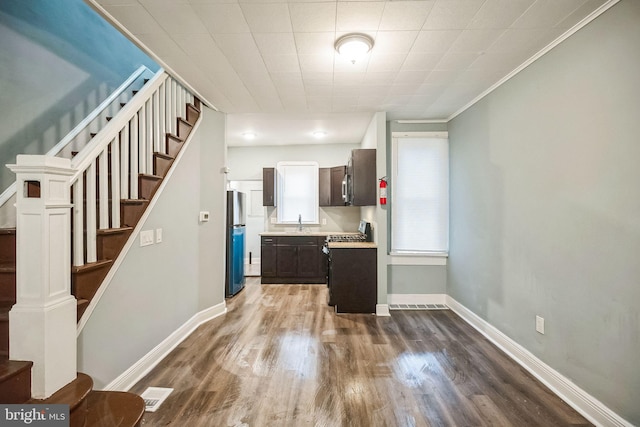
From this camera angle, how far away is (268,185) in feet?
17.6

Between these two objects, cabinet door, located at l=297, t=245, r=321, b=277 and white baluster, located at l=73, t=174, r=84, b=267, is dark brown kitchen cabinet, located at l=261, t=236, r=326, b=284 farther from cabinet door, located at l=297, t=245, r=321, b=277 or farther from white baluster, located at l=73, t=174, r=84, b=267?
white baluster, located at l=73, t=174, r=84, b=267

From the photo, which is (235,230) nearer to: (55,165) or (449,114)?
(55,165)

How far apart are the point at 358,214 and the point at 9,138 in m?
4.72

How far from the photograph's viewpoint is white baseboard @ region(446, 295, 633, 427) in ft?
5.49

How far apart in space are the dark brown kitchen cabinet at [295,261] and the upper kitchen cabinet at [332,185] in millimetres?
809

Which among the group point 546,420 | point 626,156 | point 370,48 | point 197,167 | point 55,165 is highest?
point 370,48

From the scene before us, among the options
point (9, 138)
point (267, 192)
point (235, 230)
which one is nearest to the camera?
point (9, 138)

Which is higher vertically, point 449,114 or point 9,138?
point 449,114

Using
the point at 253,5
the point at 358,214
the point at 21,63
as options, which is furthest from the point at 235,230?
the point at 253,5

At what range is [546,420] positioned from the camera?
173cm

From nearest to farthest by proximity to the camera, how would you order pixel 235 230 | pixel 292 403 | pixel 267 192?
pixel 292 403, pixel 235 230, pixel 267 192

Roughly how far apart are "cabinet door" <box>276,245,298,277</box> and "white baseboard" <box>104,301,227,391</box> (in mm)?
1605

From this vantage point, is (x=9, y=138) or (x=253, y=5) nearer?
(x=253, y=5)

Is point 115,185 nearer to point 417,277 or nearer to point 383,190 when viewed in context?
point 383,190
